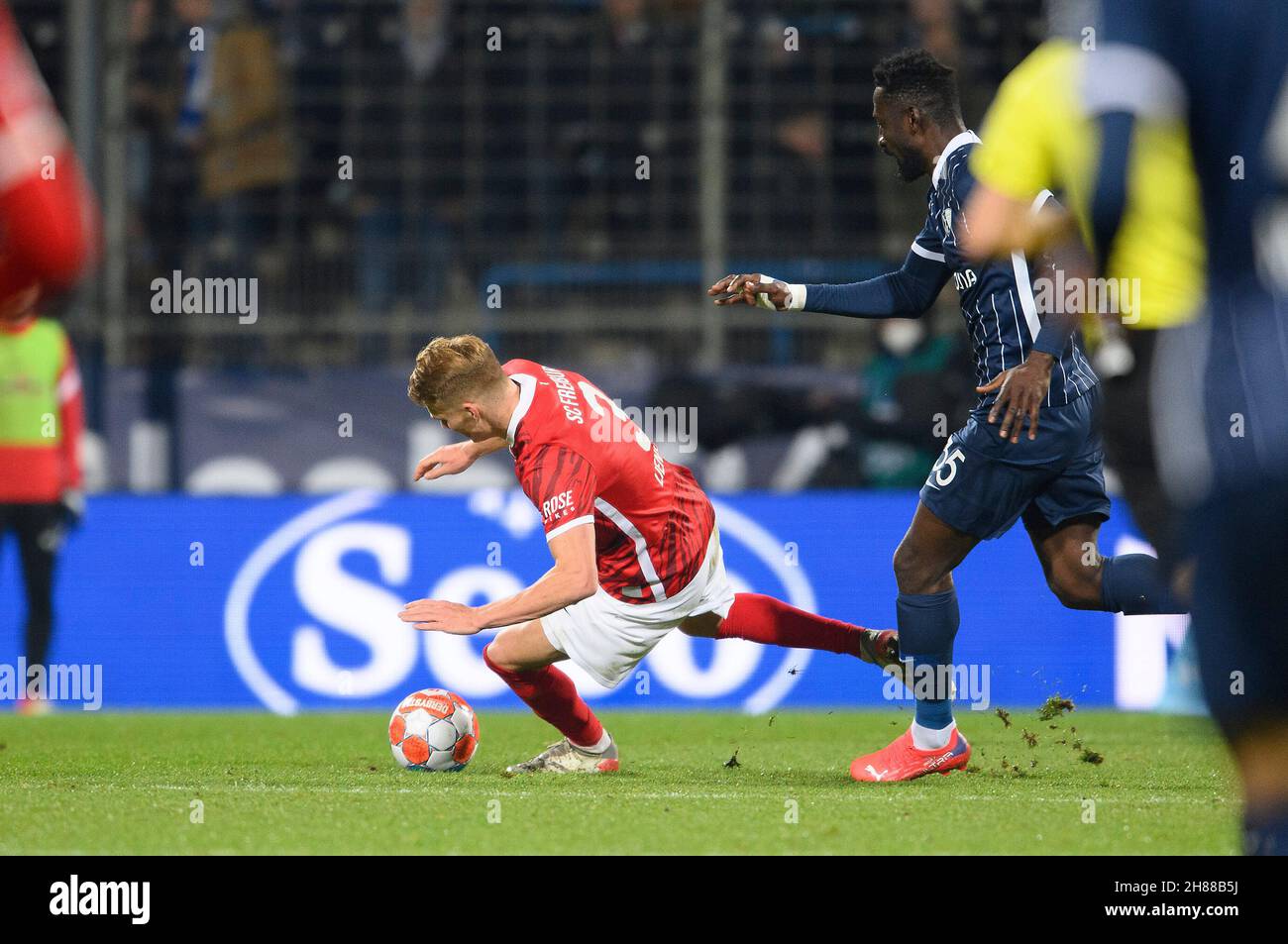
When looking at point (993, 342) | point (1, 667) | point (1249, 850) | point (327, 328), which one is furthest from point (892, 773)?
point (327, 328)

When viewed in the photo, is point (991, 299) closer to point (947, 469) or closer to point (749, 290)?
point (947, 469)

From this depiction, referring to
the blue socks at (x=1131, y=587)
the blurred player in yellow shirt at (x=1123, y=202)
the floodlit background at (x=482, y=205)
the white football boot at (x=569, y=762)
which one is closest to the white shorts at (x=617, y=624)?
the white football boot at (x=569, y=762)

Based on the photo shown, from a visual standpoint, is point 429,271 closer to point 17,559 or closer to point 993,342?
point 17,559

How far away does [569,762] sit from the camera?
583 cm

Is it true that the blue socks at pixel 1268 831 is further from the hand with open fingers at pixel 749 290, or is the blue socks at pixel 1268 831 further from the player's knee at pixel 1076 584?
the hand with open fingers at pixel 749 290

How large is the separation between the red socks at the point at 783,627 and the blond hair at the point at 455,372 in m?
1.18

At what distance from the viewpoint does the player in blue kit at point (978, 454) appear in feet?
17.6

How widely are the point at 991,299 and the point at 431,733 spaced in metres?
2.23

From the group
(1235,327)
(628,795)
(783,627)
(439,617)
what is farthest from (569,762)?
(1235,327)

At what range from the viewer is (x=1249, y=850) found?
240 cm

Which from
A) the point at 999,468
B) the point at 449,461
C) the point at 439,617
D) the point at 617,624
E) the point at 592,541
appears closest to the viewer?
the point at 439,617

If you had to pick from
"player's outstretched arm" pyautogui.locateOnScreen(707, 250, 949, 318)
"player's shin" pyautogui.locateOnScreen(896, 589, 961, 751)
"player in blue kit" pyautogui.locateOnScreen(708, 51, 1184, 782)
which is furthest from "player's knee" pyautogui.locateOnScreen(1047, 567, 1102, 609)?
"player's outstretched arm" pyautogui.locateOnScreen(707, 250, 949, 318)

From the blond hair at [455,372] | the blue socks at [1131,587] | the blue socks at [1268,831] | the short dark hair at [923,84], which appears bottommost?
the blue socks at [1268,831]

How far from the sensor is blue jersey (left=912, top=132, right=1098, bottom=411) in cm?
543
